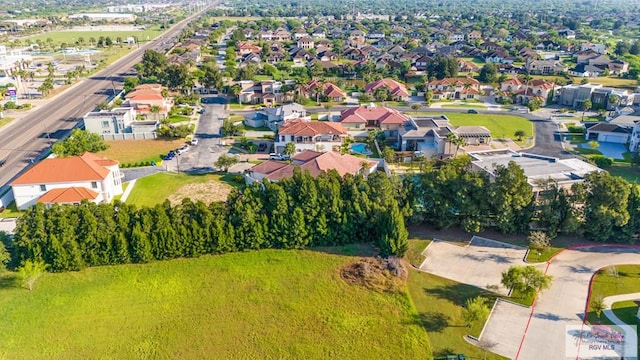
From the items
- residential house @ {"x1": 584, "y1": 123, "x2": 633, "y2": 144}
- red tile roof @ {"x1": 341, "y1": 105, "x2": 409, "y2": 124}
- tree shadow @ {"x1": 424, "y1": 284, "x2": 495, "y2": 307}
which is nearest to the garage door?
residential house @ {"x1": 584, "y1": 123, "x2": 633, "y2": 144}

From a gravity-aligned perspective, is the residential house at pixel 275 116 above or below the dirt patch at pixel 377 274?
above

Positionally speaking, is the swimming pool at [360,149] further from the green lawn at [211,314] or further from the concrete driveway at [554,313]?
the concrete driveway at [554,313]

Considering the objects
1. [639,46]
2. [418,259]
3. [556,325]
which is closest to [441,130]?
[418,259]

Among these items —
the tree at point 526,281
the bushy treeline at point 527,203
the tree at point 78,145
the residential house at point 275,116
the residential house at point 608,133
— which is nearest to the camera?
the tree at point 526,281

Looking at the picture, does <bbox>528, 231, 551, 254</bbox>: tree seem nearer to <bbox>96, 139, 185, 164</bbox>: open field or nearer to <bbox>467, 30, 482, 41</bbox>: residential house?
<bbox>96, 139, 185, 164</bbox>: open field

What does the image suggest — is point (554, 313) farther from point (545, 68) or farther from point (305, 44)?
point (305, 44)

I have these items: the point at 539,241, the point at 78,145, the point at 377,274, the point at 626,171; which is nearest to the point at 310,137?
the point at 78,145

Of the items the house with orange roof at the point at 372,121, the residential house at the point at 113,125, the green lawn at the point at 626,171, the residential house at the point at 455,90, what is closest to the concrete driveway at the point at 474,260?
the green lawn at the point at 626,171
